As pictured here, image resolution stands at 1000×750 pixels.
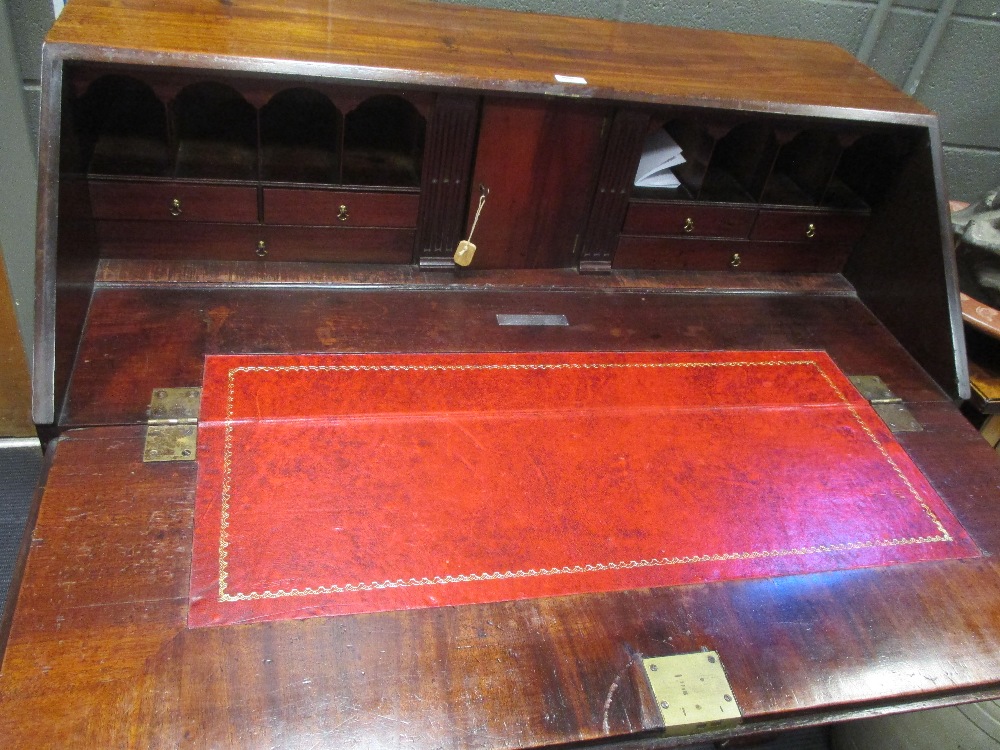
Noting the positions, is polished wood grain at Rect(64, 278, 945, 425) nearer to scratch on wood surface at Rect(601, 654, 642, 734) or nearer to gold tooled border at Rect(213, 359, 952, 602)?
gold tooled border at Rect(213, 359, 952, 602)

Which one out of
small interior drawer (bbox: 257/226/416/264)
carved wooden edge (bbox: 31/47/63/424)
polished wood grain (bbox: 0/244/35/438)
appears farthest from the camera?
polished wood grain (bbox: 0/244/35/438)

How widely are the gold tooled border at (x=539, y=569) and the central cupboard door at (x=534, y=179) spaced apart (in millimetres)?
280

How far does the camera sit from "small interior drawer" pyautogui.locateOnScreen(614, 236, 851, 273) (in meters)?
1.69

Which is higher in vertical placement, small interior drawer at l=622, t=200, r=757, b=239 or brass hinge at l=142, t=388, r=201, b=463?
small interior drawer at l=622, t=200, r=757, b=239

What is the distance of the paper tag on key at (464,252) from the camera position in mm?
1545

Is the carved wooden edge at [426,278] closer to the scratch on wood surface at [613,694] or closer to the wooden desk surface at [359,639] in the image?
the wooden desk surface at [359,639]

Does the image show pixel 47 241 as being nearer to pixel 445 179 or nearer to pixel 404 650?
pixel 445 179

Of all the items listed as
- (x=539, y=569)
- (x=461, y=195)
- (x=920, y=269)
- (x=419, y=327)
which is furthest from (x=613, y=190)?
(x=539, y=569)

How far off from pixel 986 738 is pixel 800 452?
2.56ft

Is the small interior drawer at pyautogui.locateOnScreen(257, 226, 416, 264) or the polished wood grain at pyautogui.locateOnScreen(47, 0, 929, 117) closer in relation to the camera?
the polished wood grain at pyautogui.locateOnScreen(47, 0, 929, 117)

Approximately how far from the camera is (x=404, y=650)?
1.02 m

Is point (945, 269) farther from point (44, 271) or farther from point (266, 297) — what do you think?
point (44, 271)

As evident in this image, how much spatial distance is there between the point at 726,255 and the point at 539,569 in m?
0.89

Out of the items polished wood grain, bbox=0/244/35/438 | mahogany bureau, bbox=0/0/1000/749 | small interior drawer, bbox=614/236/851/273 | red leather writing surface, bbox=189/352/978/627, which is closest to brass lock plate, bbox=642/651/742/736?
mahogany bureau, bbox=0/0/1000/749
